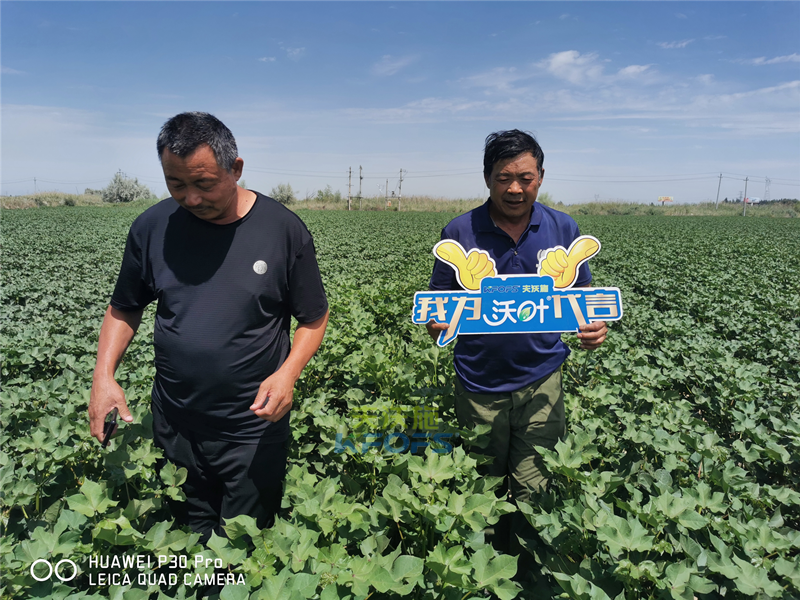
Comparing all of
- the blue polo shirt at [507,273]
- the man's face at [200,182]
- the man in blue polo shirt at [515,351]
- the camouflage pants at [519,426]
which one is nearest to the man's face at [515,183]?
the man in blue polo shirt at [515,351]

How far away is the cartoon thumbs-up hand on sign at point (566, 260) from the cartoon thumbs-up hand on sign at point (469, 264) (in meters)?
0.25

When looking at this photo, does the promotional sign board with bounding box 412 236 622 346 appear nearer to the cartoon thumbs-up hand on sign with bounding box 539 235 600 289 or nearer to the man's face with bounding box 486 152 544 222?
the cartoon thumbs-up hand on sign with bounding box 539 235 600 289

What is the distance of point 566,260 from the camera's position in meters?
2.16

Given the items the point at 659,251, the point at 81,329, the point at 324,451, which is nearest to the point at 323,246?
the point at 81,329

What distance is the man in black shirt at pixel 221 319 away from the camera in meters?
1.83

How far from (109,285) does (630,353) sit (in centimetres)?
887

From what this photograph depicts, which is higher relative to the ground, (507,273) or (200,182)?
(200,182)

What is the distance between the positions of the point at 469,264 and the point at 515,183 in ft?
1.35

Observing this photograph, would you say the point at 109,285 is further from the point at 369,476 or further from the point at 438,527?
the point at 438,527

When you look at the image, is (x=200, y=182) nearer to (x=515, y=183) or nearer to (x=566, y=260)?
(x=515, y=183)

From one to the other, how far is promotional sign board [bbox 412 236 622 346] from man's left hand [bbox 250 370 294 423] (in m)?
0.64

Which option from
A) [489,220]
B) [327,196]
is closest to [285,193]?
[327,196]

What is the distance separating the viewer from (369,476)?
2.27 metres

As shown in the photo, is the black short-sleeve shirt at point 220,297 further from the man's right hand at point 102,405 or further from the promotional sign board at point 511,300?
the promotional sign board at point 511,300
